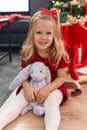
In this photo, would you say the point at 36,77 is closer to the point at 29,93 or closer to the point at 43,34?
the point at 29,93

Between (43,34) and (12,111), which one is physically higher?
(43,34)

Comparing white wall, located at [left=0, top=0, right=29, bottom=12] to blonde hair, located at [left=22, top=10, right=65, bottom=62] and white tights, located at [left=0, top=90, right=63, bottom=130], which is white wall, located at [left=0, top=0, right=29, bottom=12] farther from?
white tights, located at [left=0, top=90, right=63, bottom=130]

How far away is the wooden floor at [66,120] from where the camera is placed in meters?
1.04

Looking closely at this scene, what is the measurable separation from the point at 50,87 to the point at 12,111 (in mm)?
214

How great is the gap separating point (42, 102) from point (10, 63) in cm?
108

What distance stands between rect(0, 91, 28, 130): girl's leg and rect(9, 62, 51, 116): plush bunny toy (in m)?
A: 0.04

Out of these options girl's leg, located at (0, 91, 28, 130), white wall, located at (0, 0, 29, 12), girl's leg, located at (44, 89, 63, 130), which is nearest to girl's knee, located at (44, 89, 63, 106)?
girl's leg, located at (44, 89, 63, 130)

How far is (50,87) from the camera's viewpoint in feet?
3.80

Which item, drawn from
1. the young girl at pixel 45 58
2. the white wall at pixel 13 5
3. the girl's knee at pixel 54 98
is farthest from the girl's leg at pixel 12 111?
the white wall at pixel 13 5

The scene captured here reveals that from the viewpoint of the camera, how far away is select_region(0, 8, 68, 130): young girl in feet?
3.69

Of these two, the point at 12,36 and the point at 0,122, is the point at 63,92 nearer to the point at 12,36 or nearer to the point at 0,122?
the point at 0,122

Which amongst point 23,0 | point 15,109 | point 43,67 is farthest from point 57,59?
point 23,0

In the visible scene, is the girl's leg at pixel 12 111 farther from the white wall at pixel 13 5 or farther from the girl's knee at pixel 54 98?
the white wall at pixel 13 5

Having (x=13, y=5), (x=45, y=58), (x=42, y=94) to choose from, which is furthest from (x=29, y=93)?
(x=13, y=5)
